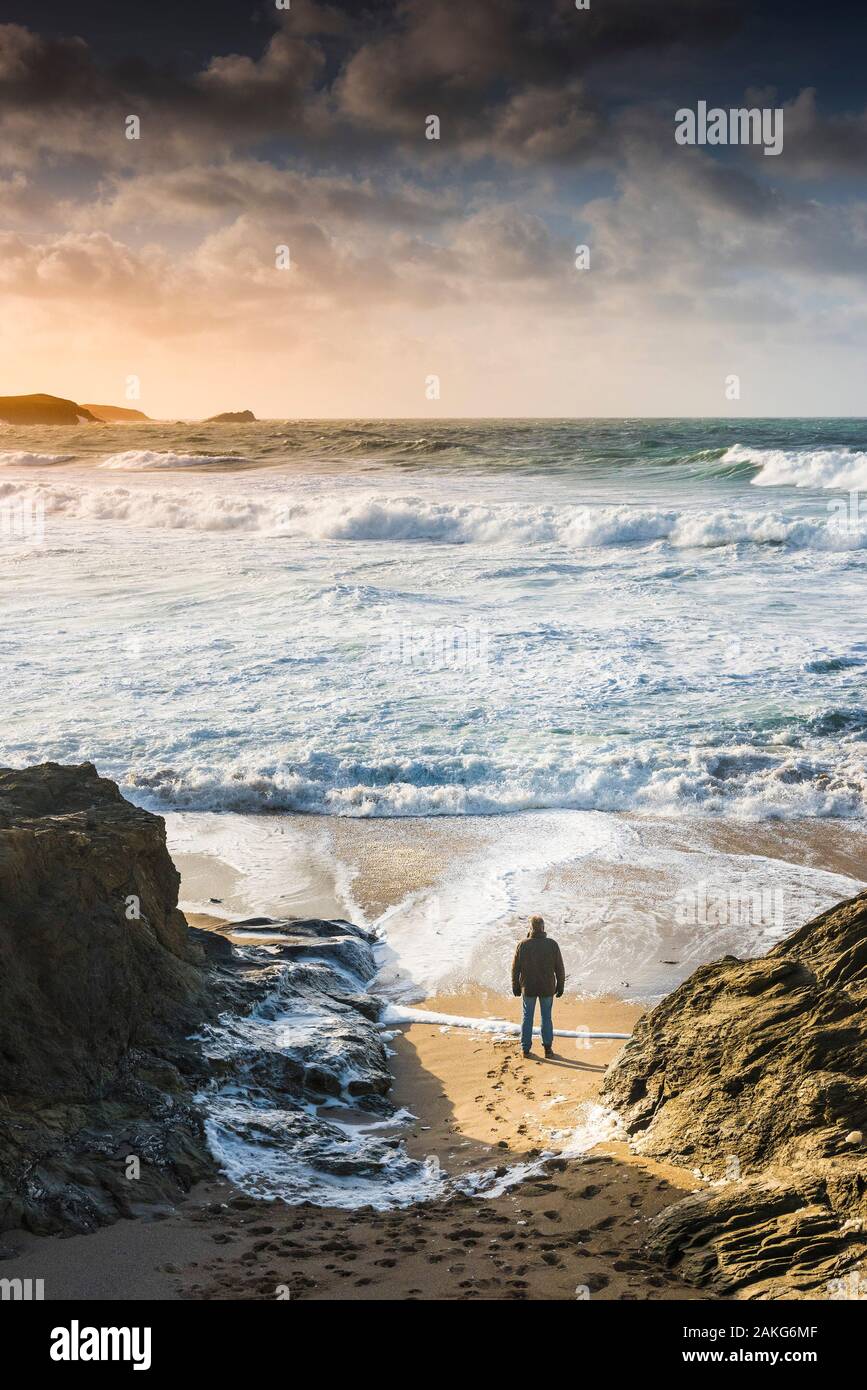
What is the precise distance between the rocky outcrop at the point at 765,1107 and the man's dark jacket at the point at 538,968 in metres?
1.31

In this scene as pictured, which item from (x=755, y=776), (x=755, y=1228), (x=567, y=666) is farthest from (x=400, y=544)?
(x=755, y=1228)

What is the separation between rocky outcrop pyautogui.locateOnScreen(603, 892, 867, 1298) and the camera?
4.34 meters

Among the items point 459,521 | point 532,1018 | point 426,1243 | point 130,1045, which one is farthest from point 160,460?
point 426,1243

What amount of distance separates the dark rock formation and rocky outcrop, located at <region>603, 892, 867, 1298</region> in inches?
5018

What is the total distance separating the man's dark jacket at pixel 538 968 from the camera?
811 centimetres

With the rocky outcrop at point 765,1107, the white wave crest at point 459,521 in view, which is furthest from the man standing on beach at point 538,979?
the white wave crest at point 459,521

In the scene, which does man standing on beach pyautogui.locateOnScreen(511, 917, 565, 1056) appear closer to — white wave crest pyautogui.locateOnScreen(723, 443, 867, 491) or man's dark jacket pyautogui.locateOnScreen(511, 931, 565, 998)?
man's dark jacket pyautogui.locateOnScreen(511, 931, 565, 998)

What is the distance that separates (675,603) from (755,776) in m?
9.70

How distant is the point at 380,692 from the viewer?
17078mm

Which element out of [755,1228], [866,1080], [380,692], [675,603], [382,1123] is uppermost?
[675,603]

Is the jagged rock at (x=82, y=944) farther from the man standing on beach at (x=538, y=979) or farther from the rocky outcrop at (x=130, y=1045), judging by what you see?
the man standing on beach at (x=538, y=979)

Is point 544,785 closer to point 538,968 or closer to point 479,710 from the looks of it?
point 479,710

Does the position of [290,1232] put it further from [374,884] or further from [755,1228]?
[374,884]
